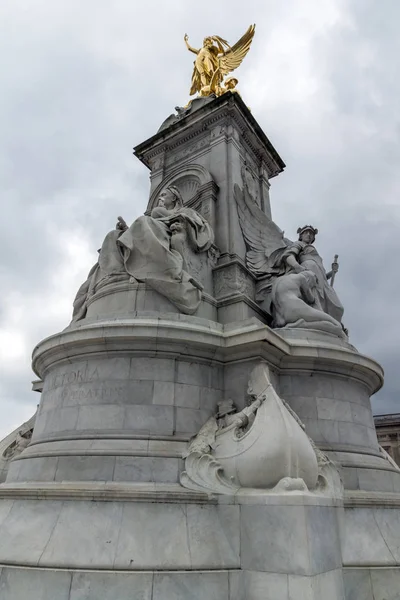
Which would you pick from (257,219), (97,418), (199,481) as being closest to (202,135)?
(257,219)

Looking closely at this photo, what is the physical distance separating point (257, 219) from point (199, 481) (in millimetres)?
9422

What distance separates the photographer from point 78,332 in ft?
27.7

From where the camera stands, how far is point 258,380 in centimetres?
821

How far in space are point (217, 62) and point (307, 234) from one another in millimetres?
10010

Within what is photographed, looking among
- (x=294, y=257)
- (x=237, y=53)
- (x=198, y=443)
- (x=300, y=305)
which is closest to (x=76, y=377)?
(x=198, y=443)

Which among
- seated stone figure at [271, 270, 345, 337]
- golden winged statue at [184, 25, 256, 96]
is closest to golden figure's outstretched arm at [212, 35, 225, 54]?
golden winged statue at [184, 25, 256, 96]

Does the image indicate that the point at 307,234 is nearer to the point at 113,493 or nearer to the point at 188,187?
the point at 188,187

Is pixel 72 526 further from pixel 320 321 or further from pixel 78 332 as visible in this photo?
pixel 320 321

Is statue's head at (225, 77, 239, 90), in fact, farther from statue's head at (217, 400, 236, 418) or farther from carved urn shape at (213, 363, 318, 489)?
carved urn shape at (213, 363, 318, 489)

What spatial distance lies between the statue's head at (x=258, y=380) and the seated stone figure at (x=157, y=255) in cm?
235

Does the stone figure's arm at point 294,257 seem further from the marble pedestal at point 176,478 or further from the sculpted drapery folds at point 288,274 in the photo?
the marble pedestal at point 176,478

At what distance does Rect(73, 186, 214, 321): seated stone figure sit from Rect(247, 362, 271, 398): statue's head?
7.70 feet

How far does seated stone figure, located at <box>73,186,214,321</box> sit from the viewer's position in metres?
9.95

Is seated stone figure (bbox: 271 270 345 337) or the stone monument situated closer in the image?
the stone monument
